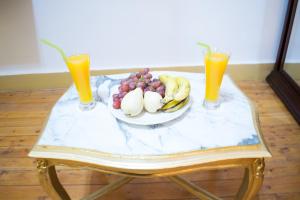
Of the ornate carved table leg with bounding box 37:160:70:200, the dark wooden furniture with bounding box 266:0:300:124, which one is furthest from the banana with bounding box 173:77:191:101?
the dark wooden furniture with bounding box 266:0:300:124

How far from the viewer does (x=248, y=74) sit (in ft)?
7.42

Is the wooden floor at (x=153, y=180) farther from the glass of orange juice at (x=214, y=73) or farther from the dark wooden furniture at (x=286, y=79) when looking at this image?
the glass of orange juice at (x=214, y=73)

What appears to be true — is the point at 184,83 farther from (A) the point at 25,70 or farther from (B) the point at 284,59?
(A) the point at 25,70

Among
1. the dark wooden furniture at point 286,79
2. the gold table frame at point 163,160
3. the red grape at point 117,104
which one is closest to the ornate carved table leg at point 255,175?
the gold table frame at point 163,160

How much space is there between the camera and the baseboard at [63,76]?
7.27ft

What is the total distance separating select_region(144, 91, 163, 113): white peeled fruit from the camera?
953mm

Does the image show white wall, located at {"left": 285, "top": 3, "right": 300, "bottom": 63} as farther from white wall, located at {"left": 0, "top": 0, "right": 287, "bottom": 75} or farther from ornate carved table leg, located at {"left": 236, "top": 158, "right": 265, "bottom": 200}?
ornate carved table leg, located at {"left": 236, "top": 158, "right": 265, "bottom": 200}

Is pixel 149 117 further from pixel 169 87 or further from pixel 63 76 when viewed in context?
pixel 63 76

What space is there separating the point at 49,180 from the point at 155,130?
40cm

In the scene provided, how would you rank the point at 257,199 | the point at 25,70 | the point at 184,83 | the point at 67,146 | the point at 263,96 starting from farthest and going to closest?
the point at 25,70
the point at 263,96
the point at 257,199
the point at 184,83
the point at 67,146

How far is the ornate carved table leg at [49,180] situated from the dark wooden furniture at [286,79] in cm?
144

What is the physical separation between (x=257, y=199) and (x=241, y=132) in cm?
53

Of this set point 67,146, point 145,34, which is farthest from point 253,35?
point 67,146

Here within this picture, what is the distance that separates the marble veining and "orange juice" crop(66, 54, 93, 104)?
0.21 feet
